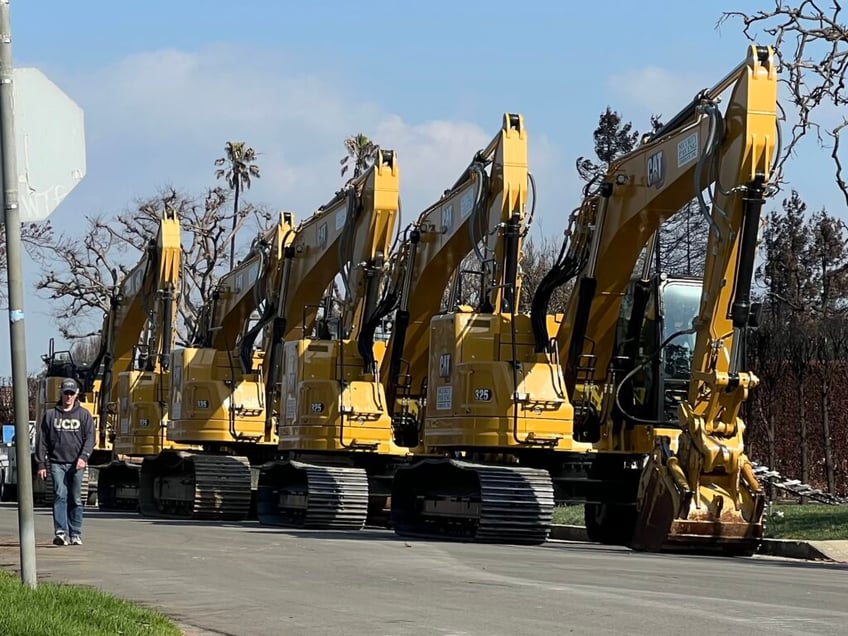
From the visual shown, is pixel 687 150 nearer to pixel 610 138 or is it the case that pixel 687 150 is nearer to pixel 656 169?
pixel 656 169

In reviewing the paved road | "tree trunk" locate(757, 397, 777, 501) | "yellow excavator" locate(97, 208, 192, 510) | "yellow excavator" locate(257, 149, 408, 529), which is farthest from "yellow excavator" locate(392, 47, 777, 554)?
"yellow excavator" locate(97, 208, 192, 510)

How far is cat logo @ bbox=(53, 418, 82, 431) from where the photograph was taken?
58.4 feet

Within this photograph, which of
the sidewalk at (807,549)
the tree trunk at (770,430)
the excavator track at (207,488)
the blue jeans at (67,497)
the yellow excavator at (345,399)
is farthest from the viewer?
the tree trunk at (770,430)

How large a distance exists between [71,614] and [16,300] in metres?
2.15

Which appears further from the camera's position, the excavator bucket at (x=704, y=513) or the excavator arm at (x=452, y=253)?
the excavator arm at (x=452, y=253)

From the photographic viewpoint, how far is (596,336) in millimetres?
21719

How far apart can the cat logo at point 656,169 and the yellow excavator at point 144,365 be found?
14.8 m

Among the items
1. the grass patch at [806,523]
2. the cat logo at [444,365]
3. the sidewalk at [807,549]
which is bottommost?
the sidewalk at [807,549]

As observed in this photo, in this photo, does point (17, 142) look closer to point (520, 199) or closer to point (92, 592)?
point (92, 592)

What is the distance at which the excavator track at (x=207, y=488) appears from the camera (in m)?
28.1

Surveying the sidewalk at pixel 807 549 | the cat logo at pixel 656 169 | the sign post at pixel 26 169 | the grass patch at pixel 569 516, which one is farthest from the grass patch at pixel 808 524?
the sign post at pixel 26 169

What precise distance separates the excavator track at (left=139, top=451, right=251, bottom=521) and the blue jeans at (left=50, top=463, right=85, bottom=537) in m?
10.2

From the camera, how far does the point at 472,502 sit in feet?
66.7

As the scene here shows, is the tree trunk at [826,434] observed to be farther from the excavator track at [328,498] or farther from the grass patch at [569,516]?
the excavator track at [328,498]
